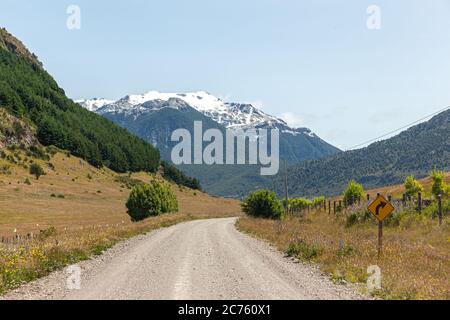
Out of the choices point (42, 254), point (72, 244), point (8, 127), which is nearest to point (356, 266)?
point (42, 254)

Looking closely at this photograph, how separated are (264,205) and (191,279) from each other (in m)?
58.3

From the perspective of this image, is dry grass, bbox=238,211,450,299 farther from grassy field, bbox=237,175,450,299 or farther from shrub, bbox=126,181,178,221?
shrub, bbox=126,181,178,221

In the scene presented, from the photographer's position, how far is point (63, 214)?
295 ft

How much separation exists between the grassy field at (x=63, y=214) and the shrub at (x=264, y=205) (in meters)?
9.89

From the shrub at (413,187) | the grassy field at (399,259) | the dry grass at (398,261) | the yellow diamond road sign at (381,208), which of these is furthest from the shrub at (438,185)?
the yellow diamond road sign at (381,208)

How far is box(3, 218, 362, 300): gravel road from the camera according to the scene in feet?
41.5

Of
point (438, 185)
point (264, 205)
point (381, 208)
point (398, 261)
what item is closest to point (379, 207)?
point (381, 208)

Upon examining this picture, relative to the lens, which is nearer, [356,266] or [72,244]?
[356,266]

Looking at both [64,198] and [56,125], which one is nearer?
[64,198]

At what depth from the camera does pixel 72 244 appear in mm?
23516

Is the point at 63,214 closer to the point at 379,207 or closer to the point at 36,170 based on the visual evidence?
the point at 36,170

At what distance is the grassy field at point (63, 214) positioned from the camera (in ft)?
61.7
